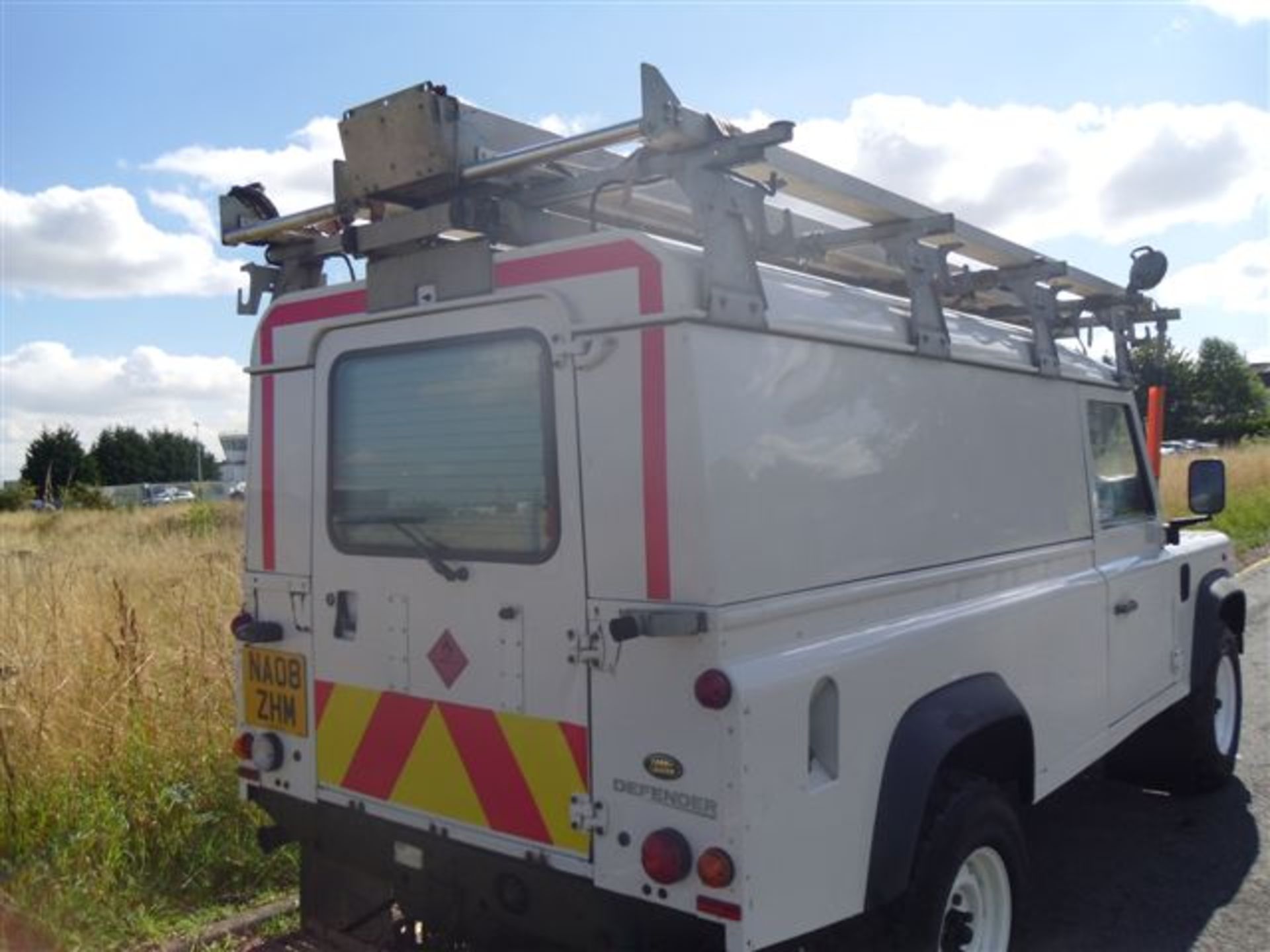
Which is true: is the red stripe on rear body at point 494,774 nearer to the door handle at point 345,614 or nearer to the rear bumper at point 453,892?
the rear bumper at point 453,892

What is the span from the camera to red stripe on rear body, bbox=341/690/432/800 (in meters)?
3.02

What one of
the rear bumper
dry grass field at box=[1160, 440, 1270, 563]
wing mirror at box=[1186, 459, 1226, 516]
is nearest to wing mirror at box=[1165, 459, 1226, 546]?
wing mirror at box=[1186, 459, 1226, 516]

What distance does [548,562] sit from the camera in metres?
2.71

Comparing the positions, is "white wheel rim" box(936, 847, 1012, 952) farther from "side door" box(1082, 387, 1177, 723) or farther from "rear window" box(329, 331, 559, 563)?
"rear window" box(329, 331, 559, 563)

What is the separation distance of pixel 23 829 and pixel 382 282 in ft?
9.42

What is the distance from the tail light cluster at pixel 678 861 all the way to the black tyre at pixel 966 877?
0.75m

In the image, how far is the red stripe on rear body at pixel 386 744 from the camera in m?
3.02

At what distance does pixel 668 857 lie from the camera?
7.80 feet

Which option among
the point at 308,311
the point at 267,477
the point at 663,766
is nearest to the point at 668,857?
the point at 663,766

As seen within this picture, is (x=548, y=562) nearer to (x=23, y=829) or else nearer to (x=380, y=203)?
(x=380, y=203)

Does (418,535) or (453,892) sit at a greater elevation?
(418,535)

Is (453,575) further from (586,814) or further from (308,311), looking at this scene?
(308,311)

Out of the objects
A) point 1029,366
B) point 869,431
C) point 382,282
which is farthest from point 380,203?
point 1029,366

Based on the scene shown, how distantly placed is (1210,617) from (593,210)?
397 centimetres
